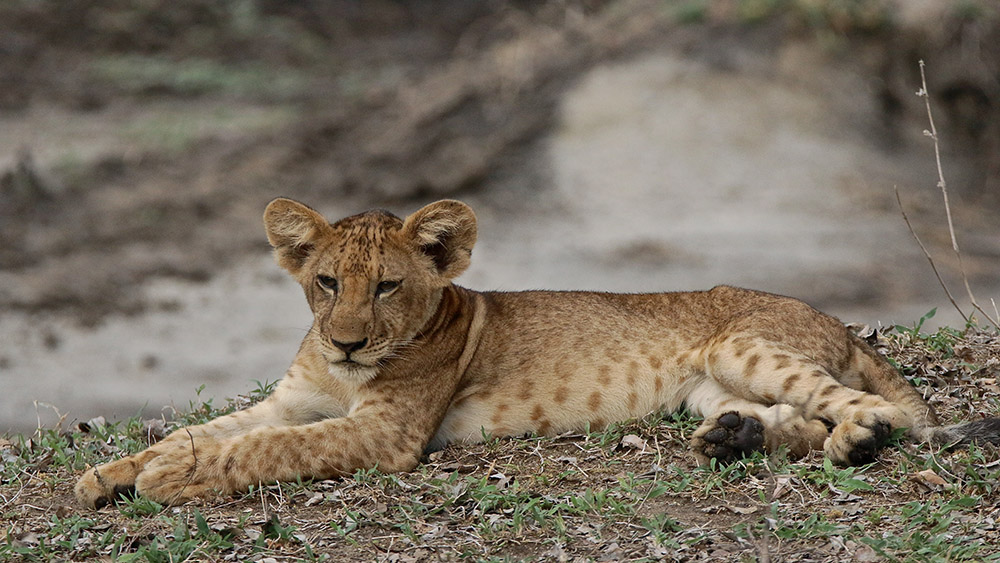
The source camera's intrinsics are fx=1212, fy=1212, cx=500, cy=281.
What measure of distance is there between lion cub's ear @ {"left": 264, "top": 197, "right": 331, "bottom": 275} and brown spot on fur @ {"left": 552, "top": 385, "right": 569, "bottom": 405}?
1.41m

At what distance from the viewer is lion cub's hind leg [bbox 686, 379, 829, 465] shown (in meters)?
5.36

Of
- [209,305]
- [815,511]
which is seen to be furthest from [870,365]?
[209,305]

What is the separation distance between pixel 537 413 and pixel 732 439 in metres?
1.10

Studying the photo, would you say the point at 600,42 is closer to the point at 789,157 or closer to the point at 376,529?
the point at 789,157

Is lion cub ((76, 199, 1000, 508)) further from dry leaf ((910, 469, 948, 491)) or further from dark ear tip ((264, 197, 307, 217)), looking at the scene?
dry leaf ((910, 469, 948, 491))

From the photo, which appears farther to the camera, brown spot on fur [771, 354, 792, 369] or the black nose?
brown spot on fur [771, 354, 792, 369]

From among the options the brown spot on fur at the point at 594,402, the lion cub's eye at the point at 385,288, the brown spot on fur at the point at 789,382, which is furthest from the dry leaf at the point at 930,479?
the lion cub's eye at the point at 385,288

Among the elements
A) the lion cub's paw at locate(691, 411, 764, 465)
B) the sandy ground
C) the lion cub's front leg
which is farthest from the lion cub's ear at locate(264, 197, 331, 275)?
the sandy ground

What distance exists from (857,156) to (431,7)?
7951 millimetres

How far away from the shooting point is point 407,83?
17.8 meters

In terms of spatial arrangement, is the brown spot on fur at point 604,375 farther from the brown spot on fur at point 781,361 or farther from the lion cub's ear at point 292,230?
the lion cub's ear at point 292,230

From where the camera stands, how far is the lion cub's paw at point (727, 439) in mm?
5352

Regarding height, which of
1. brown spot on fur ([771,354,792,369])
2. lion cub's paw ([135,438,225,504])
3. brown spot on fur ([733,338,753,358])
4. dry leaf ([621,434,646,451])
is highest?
brown spot on fur ([733,338,753,358])

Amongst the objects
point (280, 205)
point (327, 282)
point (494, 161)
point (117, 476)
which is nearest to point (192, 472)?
point (117, 476)
